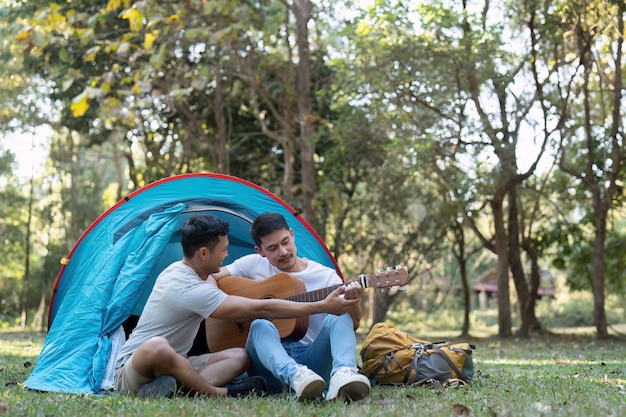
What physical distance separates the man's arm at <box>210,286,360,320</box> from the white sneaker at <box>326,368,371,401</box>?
345 mm

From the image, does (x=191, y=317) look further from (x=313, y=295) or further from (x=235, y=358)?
(x=313, y=295)

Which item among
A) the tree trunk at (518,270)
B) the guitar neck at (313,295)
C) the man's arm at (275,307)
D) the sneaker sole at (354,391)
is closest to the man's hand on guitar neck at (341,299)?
the man's arm at (275,307)

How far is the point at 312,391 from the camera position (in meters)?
3.63

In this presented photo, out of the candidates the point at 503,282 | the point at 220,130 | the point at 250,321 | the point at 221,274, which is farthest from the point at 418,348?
the point at 220,130

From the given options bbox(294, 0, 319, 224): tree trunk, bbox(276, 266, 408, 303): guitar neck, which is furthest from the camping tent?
bbox(294, 0, 319, 224): tree trunk

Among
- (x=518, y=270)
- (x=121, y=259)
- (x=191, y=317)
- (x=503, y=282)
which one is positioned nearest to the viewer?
(x=191, y=317)

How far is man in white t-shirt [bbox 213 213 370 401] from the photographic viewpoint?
370 centimetres

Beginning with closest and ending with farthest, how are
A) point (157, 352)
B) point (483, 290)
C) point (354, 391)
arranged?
1. point (354, 391)
2. point (157, 352)
3. point (483, 290)

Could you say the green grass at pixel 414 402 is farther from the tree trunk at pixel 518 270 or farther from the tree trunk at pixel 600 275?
the tree trunk at pixel 518 270

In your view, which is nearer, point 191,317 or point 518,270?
point 191,317

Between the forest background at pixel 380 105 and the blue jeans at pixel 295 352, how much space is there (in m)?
4.59

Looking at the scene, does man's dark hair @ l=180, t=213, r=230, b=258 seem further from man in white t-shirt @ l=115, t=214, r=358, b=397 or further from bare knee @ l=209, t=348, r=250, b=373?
bare knee @ l=209, t=348, r=250, b=373

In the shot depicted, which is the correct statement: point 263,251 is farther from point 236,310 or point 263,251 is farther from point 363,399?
point 363,399

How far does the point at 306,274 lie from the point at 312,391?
1143mm
